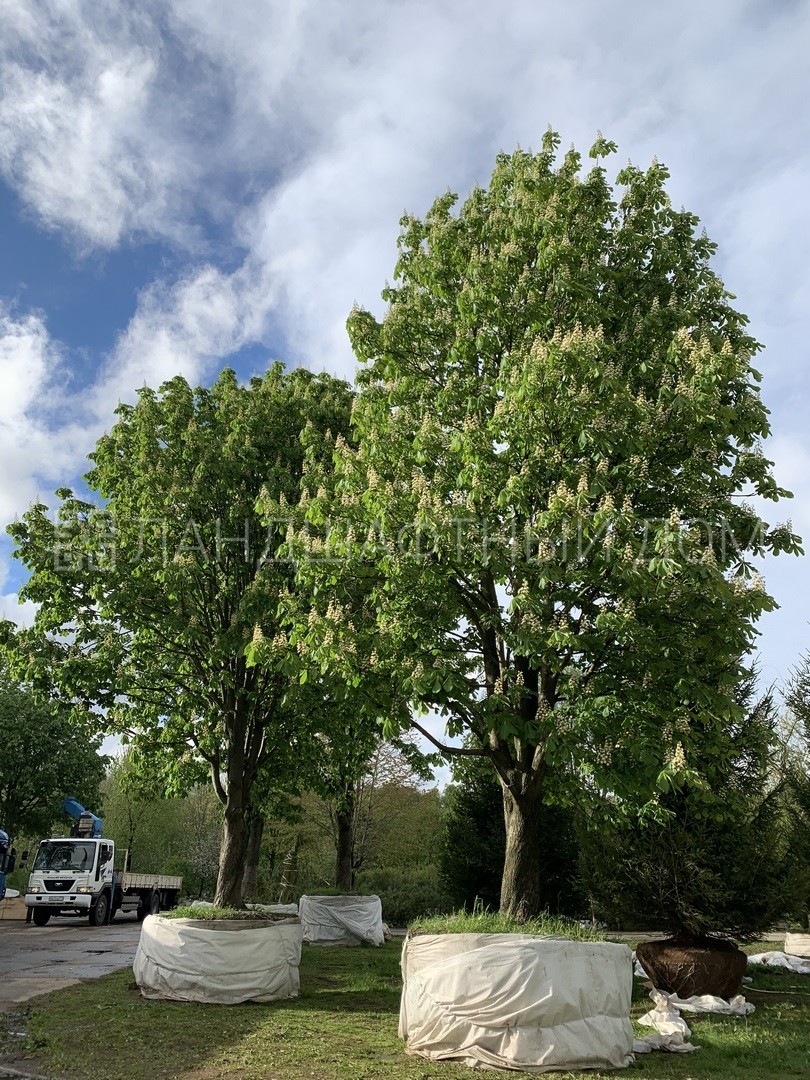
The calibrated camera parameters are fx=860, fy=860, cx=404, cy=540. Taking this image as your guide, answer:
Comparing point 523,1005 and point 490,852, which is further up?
point 490,852

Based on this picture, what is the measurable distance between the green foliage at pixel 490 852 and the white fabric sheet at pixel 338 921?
2.52 m

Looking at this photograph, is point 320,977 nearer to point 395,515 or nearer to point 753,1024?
point 753,1024

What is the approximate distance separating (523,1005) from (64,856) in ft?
74.1

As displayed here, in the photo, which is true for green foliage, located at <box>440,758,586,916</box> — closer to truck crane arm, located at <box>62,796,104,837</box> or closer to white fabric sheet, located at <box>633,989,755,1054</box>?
white fabric sheet, located at <box>633,989,755,1054</box>

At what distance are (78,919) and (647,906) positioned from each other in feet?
77.2

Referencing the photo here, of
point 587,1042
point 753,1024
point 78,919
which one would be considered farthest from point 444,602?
point 78,919

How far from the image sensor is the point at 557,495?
9.05 meters

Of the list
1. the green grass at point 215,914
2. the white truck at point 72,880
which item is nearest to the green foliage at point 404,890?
the white truck at point 72,880

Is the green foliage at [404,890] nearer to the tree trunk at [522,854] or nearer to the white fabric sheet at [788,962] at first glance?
the white fabric sheet at [788,962]

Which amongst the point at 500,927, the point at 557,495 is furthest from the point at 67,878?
the point at 557,495

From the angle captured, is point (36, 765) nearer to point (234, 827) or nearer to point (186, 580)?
point (234, 827)

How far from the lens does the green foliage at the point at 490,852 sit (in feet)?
74.0

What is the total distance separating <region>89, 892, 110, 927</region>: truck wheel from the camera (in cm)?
2675

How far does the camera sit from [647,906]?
47.8 feet
